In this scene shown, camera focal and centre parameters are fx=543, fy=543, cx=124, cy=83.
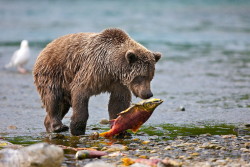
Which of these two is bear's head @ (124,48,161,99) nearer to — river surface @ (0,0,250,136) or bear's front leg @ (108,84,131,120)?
bear's front leg @ (108,84,131,120)

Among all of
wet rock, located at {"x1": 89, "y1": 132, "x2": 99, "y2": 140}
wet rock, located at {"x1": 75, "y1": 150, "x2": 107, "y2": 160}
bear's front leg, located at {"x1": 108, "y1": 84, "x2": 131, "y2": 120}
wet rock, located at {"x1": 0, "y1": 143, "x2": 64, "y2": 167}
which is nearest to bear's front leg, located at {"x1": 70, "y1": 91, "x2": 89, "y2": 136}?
wet rock, located at {"x1": 89, "y1": 132, "x2": 99, "y2": 140}

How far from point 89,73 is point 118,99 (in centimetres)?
58

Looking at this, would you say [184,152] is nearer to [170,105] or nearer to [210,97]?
[170,105]

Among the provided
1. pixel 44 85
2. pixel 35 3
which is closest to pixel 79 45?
pixel 44 85

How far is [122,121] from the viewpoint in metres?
7.45

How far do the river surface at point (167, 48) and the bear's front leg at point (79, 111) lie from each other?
88 centimetres

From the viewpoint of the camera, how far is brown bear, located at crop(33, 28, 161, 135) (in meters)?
7.39

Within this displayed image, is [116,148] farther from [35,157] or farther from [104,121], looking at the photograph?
[104,121]

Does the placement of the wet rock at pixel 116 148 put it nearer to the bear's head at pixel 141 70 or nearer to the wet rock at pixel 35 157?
the bear's head at pixel 141 70

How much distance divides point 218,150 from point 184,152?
0.44m

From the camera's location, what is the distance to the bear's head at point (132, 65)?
7.34 m

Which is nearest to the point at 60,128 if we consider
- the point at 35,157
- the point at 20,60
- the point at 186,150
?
the point at 186,150

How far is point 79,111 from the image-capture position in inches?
302

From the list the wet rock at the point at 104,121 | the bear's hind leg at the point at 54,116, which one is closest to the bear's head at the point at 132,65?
the bear's hind leg at the point at 54,116
